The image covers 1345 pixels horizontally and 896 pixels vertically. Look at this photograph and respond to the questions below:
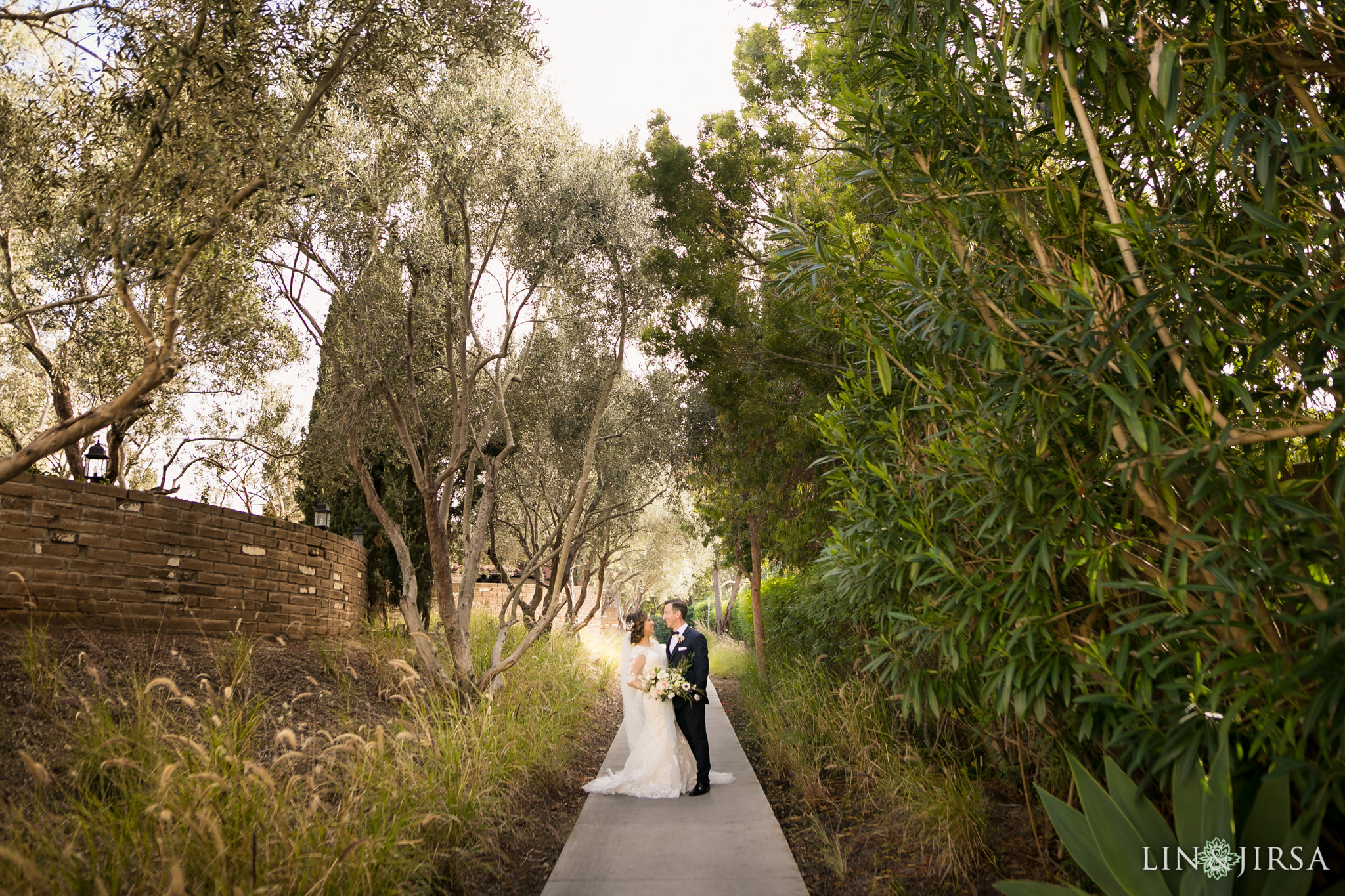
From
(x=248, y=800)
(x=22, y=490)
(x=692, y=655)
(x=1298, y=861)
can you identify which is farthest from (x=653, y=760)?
(x=22, y=490)

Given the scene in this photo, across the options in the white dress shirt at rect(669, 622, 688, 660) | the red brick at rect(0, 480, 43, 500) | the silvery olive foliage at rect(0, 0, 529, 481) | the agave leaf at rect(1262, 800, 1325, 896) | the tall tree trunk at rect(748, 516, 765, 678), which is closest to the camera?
the agave leaf at rect(1262, 800, 1325, 896)

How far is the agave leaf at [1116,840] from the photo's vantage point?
310 centimetres

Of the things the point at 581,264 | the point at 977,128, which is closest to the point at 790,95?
the point at 581,264

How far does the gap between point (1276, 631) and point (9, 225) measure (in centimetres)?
1276

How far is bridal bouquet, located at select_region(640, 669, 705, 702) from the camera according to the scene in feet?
25.7

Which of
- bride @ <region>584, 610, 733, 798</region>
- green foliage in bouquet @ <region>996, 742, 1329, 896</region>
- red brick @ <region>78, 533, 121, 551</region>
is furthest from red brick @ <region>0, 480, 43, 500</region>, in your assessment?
green foliage in bouquet @ <region>996, 742, 1329, 896</region>

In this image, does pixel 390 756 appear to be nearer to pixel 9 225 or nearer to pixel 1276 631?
pixel 1276 631

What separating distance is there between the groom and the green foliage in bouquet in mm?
4500

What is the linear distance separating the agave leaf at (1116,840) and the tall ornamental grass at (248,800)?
10.0ft

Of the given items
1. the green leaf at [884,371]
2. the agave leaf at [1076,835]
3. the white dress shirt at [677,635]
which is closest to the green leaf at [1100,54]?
the green leaf at [884,371]

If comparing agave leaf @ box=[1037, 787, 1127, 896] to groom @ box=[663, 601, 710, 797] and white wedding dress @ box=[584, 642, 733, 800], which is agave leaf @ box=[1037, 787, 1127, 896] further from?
white wedding dress @ box=[584, 642, 733, 800]

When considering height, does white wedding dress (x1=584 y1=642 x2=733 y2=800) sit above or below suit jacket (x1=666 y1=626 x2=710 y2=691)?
below

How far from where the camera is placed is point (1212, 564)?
113 inches

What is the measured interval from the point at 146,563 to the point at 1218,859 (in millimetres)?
9851
